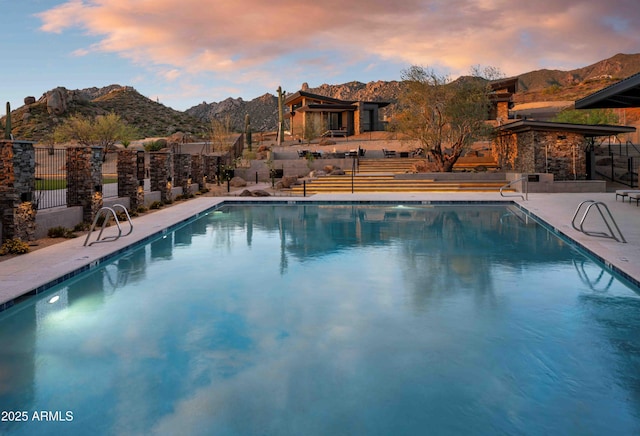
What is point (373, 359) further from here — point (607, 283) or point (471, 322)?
point (607, 283)

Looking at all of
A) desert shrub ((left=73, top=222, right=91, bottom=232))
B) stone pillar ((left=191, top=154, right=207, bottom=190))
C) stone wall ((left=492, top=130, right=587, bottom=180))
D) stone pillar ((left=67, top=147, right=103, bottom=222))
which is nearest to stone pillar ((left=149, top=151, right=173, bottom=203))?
stone pillar ((left=191, top=154, right=207, bottom=190))

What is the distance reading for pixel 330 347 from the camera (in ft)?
19.1

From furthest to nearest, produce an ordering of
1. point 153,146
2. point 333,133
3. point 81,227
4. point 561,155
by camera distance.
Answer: point 333,133
point 153,146
point 561,155
point 81,227

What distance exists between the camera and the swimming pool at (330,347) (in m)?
4.26

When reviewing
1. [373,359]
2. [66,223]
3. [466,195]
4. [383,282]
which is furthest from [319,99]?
[373,359]

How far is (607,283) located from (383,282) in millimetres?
3845

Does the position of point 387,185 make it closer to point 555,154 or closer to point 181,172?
point 555,154

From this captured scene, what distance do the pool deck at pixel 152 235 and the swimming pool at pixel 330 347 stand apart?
0.98ft

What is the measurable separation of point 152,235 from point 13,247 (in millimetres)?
3474

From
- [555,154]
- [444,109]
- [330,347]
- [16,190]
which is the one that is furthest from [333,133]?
[330,347]

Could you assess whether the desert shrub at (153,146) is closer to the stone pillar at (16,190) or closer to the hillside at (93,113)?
the hillside at (93,113)

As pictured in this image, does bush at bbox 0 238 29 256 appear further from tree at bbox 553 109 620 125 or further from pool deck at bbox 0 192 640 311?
tree at bbox 553 109 620 125

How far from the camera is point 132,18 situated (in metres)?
34.8

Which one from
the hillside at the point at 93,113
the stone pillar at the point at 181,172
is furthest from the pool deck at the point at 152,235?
the hillside at the point at 93,113
